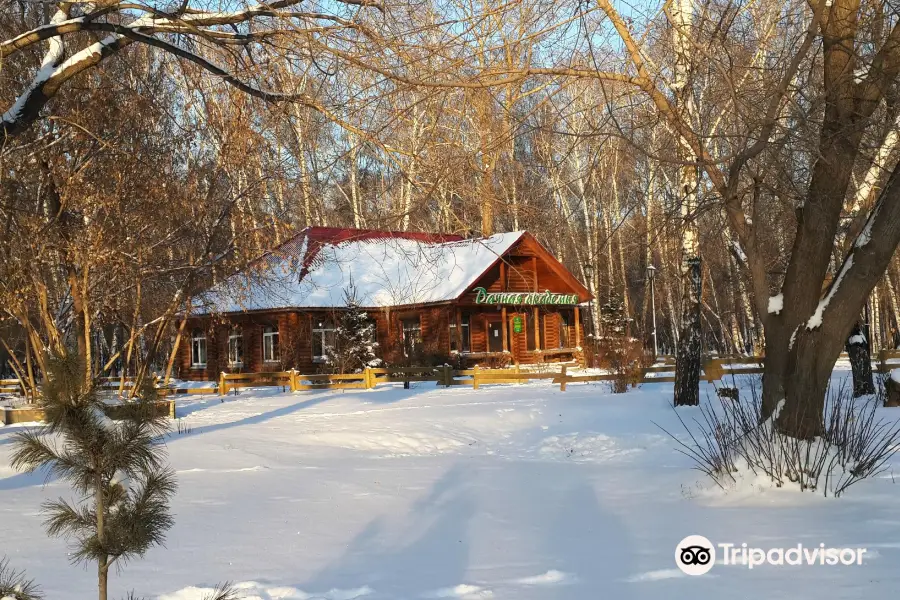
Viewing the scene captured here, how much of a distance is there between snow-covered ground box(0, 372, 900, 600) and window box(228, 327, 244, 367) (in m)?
21.7

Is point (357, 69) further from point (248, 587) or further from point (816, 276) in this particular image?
point (816, 276)

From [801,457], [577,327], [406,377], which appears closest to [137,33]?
[801,457]

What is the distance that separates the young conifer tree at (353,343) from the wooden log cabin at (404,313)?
0.93m

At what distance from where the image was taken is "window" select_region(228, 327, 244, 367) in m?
36.4

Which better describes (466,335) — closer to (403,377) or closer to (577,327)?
(577,327)

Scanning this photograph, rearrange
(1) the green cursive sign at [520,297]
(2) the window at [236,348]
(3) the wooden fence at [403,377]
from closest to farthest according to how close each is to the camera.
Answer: (3) the wooden fence at [403,377] < (1) the green cursive sign at [520,297] < (2) the window at [236,348]

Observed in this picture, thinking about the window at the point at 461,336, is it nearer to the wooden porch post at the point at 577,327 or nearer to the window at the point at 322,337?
the window at the point at 322,337

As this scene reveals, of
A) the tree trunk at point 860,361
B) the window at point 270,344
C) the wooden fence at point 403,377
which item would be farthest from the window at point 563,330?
the tree trunk at point 860,361

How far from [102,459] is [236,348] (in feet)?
111

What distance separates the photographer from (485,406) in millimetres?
19266

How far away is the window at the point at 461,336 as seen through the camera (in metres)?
34.9

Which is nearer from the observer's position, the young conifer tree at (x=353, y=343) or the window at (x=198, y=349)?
the young conifer tree at (x=353, y=343)

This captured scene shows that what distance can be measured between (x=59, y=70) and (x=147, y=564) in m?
4.29

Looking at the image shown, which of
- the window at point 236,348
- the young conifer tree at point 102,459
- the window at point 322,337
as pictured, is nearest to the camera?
the young conifer tree at point 102,459
